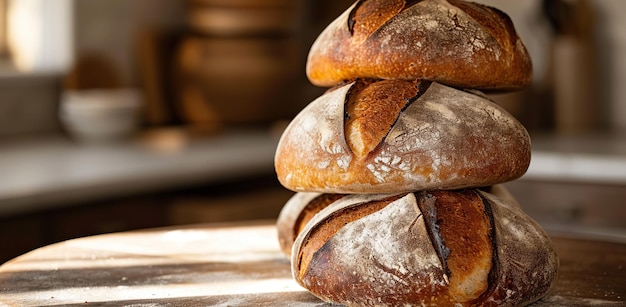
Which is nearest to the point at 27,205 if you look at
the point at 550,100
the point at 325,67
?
the point at 325,67

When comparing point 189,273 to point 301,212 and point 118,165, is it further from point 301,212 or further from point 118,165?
point 118,165

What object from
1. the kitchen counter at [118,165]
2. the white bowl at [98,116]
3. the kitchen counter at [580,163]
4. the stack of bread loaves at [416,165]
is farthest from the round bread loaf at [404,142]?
the white bowl at [98,116]

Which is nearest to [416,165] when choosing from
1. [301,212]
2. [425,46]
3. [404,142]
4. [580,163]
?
[404,142]

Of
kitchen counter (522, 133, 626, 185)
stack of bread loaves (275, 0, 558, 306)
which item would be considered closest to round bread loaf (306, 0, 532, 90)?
stack of bread loaves (275, 0, 558, 306)

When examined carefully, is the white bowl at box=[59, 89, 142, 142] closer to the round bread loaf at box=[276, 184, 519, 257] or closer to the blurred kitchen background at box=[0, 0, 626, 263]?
the blurred kitchen background at box=[0, 0, 626, 263]

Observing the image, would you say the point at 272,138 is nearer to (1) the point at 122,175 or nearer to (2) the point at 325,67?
(1) the point at 122,175

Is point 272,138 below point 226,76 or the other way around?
below

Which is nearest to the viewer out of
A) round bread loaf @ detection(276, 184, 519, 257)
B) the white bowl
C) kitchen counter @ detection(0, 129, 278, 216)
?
round bread loaf @ detection(276, 184, 519, 257)
